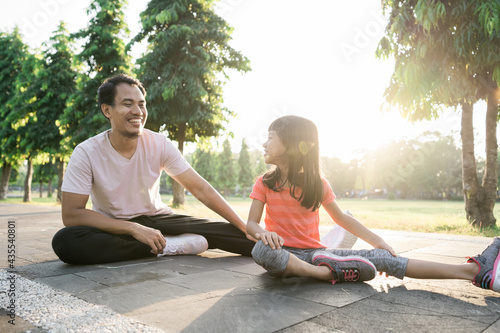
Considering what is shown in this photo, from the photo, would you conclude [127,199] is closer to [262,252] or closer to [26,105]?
[262,252]

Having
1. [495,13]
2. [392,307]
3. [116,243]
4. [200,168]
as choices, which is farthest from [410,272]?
[200,168]

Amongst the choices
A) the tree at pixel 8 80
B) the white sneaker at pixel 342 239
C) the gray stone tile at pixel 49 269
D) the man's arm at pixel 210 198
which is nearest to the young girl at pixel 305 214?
the white sneaker at pixel 342 239

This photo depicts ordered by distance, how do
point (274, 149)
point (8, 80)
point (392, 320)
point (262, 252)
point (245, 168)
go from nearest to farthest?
point (392, 320) → point (262, 252) → point (274, 149) → point (8, 80) → point (245, 168)

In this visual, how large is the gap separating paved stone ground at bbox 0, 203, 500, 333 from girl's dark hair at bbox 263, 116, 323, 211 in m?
0.61

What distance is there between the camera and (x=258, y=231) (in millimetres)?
2541

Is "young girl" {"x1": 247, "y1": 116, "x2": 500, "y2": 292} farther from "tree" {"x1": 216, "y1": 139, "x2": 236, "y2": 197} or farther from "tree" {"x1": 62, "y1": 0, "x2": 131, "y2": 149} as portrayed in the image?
"tree" {"x1": 216, "y1": 139, "x2": 236, "y2": 197}

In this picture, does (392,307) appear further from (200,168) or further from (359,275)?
(200,168)

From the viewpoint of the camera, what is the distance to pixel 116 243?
10.5 ft

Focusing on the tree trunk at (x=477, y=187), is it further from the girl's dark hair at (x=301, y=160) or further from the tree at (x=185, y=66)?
the tree at (x=185, y=66)

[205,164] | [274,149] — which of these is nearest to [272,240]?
[274,149]

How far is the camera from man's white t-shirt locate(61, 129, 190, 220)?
10.6 feet

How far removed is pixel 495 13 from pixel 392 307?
6.09 meters

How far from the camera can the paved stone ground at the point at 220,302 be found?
1639mm

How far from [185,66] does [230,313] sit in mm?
13018
